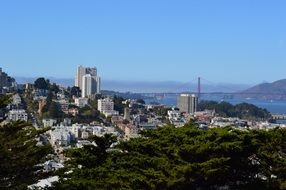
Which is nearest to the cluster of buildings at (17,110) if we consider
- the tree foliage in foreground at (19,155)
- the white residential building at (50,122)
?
the white residential building at (50,122)

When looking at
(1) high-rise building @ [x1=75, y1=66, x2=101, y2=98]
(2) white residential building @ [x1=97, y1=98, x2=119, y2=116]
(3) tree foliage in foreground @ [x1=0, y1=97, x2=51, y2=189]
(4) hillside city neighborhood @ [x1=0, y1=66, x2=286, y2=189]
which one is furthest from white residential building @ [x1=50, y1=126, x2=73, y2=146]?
(1) high-rise building @ [x1=75, y1=66, x2=101, y2=98]

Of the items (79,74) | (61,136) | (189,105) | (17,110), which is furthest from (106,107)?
(79,74)

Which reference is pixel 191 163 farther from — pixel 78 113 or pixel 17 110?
pixel 78 113

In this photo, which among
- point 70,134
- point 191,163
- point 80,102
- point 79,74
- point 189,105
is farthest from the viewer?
point 79,74

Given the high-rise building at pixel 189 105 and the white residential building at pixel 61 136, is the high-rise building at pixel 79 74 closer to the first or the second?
the high-rise building at pixel 189 105

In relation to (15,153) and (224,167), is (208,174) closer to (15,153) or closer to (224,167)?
(224,167)

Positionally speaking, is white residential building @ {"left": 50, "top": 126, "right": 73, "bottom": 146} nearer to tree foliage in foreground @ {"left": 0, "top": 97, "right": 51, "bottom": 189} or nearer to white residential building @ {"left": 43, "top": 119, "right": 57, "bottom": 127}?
white residential building @ {"left": 43, "top": 119, "right": 57, "bottom": 127}
